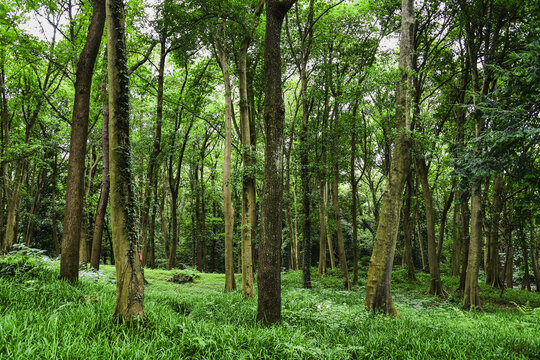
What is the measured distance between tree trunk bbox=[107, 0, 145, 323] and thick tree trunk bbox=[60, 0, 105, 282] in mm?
2893

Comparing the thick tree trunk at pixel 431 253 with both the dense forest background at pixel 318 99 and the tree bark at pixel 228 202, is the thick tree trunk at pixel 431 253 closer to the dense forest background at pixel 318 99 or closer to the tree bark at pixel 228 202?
the dense forest background at pixel 318 99

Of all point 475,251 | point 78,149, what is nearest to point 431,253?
point 475,251

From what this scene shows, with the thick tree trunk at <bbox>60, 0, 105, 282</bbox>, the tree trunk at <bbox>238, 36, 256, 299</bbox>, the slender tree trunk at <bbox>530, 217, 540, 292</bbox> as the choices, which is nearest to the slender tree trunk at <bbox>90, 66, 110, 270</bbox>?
the thick tree trunk at <bbox>60, 0, 105, 282</bbox>

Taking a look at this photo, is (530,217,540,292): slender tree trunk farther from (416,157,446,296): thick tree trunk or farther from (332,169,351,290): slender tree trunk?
(332,169,351,290): slender tree trunk

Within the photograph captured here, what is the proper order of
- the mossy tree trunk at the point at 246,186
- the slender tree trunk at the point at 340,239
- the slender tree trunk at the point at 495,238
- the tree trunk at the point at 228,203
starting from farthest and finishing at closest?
the slender tree trunk at the point at 340,239, the slender tree trunk at the point at 495,238, the tree trunk at the point at 228,203, the mossy tree trunk at the point at 246,186

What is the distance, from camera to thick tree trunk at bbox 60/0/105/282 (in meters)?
6.13

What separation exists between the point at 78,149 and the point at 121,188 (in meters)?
3.33

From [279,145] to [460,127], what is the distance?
36.9ft

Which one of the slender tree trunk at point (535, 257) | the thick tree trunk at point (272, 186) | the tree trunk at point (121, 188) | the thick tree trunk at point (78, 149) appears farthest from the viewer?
the slender tree trunk at point (535, 257)

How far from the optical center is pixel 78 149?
6.27m

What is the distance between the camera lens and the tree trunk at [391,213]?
22.3 ft

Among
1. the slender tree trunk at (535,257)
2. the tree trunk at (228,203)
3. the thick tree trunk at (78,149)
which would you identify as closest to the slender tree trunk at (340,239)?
the tree trunk at (228,203)

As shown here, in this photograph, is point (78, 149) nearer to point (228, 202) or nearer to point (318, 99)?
point (228, 202)

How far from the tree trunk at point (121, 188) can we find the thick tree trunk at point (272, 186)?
1889 mm
